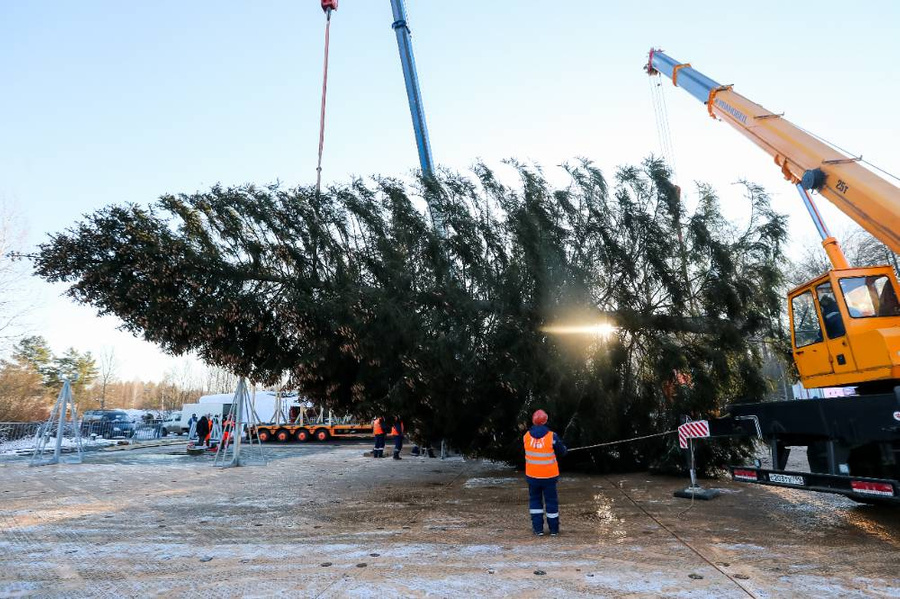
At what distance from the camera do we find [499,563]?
17.6ft

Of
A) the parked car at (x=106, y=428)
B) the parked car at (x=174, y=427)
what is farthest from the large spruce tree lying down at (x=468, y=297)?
the parked car at (x=174, y=427)

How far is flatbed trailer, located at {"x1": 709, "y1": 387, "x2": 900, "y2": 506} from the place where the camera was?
580cm

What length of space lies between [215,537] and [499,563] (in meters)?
3.69

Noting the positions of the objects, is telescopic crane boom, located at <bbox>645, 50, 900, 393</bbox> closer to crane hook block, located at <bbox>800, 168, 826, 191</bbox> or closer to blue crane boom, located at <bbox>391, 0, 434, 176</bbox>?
crane hook block, located at <bbox>800, 168, 826, 191</bbox>

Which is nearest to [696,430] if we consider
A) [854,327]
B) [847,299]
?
[854,327]

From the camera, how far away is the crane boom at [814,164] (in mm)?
7223

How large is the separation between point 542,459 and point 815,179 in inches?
259

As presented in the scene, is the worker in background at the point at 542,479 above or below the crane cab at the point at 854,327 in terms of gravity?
below

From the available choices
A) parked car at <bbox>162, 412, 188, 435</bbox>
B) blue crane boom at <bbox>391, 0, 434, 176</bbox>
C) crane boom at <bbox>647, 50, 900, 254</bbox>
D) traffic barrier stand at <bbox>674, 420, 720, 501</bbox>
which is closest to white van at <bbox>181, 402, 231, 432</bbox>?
parked car at <bbox>162, 412, 188, 435</bbox>

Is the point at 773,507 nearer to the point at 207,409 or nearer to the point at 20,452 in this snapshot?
the point at 20,452

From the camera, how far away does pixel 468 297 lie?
1095 centimetres

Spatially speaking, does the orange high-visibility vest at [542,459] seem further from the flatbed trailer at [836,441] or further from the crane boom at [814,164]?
the crane boom at [814,164]

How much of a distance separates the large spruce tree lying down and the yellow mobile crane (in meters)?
3.07

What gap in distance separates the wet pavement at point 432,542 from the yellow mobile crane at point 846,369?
756 millimetres
